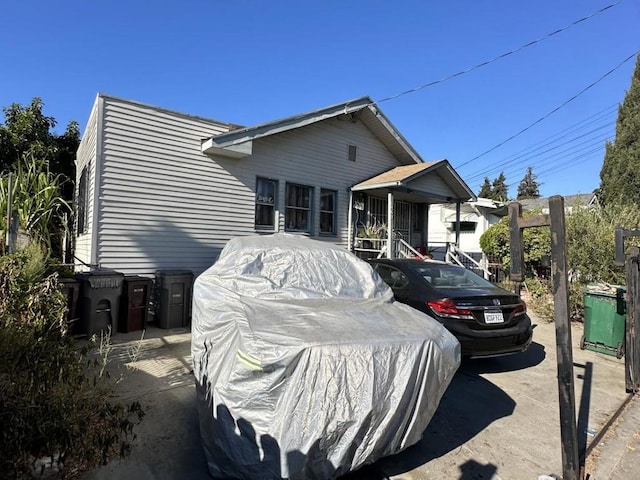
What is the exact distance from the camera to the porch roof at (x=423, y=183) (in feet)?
35.4

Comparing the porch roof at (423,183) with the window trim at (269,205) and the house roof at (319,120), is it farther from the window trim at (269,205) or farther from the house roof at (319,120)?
the window trim at (269,205)

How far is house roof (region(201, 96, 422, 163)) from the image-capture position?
8359 mm

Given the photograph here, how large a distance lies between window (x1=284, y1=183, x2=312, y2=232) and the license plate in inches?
247

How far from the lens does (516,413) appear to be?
4.06 m

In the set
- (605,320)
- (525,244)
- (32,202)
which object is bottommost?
(605,320)

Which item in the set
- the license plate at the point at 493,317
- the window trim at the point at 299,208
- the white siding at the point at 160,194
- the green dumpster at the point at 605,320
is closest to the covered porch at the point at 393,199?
the window trim at the point at 299,208

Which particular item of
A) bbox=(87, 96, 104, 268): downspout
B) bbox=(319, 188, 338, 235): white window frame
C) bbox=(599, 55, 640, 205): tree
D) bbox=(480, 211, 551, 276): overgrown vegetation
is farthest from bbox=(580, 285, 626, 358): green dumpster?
bbox=(599, 55, 640, 205): tree

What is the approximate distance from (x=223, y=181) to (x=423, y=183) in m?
6.18

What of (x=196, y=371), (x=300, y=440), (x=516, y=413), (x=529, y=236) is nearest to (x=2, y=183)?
(x=196, y=371)

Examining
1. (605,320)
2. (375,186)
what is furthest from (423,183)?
(605,320)

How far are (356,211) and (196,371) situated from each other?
900 centimetres

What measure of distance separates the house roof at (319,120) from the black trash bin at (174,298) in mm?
2985

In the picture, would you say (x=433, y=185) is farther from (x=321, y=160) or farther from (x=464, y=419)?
(x=464, y=419)

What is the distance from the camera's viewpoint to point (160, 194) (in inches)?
312
